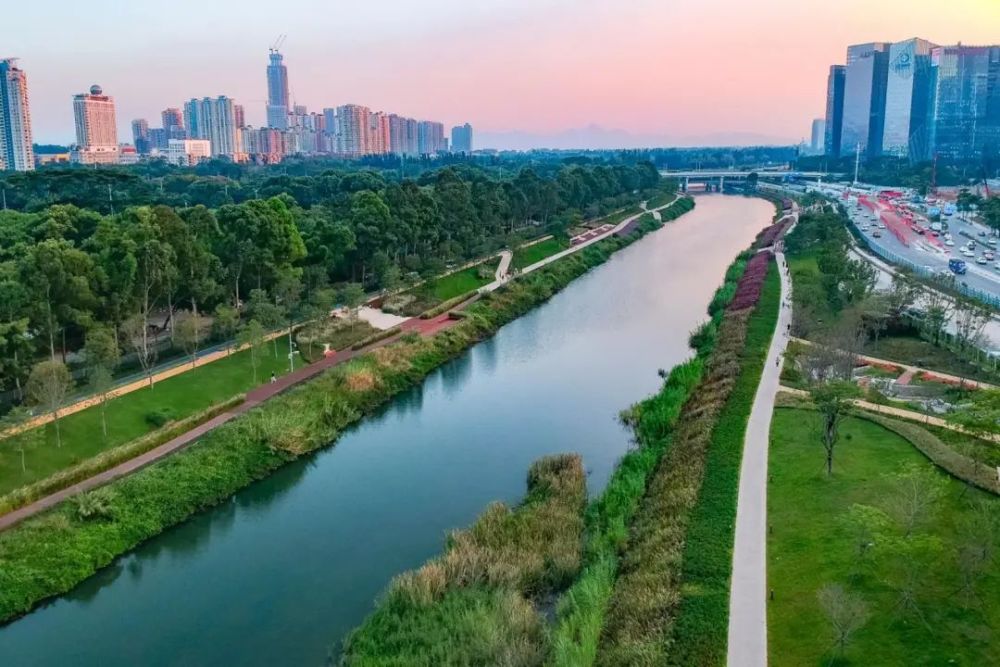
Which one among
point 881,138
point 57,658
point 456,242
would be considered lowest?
point 57,658

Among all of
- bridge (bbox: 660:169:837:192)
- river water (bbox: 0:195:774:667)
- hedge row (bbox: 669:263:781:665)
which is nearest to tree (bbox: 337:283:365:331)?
river water (bbox: 0:195:774:667)

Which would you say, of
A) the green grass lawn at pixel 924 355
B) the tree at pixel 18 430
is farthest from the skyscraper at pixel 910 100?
the tree at pixel 18 430

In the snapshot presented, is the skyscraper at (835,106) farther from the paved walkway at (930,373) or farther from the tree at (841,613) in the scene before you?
the tree at (841,613)

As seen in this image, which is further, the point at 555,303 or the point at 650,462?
the point at 555,303

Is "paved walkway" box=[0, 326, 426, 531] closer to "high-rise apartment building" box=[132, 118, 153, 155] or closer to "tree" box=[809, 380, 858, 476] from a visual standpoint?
"tree" box=[809, 380, 858, 476]

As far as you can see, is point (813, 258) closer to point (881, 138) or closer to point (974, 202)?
point (974, 202)

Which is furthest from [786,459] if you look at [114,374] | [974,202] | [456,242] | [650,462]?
[974,202]
